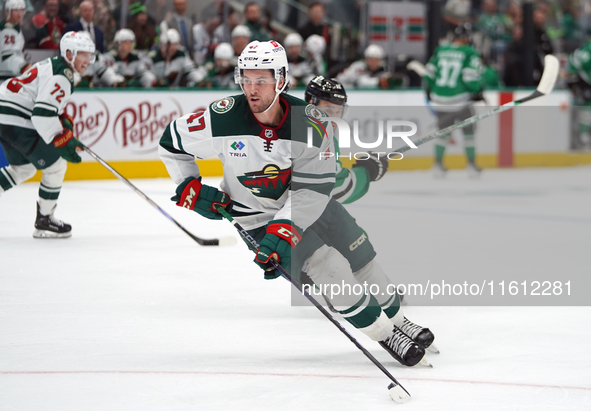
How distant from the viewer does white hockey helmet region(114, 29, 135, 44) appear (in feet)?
27.1

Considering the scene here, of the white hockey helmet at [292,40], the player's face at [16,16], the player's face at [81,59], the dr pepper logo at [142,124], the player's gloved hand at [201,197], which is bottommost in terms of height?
the dr pepper logo at [142,124]

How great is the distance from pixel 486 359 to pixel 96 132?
579cm

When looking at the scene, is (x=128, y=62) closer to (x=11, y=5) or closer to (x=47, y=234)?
(x=11, y=5)

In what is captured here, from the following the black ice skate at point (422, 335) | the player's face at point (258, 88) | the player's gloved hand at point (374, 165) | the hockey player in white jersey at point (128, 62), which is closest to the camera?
the player's face at point (258, 88)

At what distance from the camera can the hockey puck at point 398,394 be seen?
7.55 feet

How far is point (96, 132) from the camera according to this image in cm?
784

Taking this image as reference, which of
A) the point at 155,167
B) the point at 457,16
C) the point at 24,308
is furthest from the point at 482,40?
the point at 24,308

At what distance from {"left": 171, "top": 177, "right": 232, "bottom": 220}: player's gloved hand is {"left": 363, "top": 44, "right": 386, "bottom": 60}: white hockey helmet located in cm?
684

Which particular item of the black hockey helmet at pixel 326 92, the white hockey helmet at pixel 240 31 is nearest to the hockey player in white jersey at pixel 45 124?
the black hockey helmet at pixel 326 92

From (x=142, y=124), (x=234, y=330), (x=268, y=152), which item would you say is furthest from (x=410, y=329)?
(x=142, y=124)

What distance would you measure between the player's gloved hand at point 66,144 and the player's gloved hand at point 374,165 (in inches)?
89.1

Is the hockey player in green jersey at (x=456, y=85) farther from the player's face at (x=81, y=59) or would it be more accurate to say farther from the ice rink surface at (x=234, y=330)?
the player's face at (x=81, y=59)

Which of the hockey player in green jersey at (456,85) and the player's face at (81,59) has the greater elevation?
the player's face at (81,59)

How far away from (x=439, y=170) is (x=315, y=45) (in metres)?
2.03
